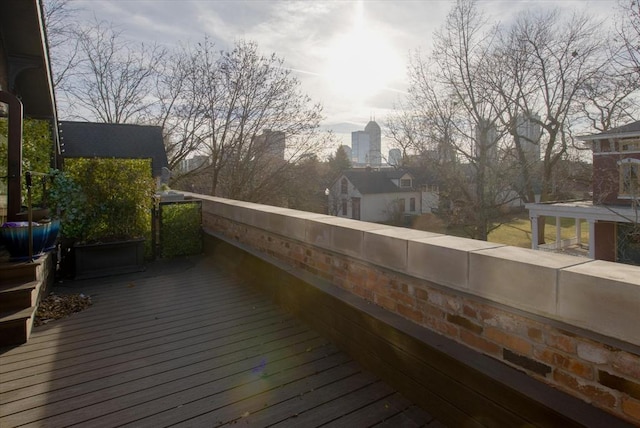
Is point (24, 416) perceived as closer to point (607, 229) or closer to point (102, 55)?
point (607, 229)

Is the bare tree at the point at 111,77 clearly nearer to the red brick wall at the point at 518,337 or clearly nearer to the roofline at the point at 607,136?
the red brick wall at the point at 518,337

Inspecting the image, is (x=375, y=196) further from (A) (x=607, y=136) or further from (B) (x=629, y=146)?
(B) (x=629, y=146)

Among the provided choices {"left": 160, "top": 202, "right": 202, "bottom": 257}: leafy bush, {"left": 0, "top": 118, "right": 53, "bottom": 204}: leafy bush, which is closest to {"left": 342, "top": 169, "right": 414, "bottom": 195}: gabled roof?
{"left": 160, "top": 202, "right": 202, "bottom": 257}: leafy bush

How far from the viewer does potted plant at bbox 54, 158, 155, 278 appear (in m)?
5.15

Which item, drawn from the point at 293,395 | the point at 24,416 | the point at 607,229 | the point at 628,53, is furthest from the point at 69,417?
the point at 607,229

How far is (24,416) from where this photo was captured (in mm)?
2156

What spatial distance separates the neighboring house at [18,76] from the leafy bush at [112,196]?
87cm

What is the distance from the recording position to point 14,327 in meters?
3.08

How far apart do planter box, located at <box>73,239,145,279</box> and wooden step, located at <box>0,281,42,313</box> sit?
6.18 feet

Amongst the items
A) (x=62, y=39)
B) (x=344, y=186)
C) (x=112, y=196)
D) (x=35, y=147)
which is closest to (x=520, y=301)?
(x=112, y=196)

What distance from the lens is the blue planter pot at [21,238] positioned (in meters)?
3.47

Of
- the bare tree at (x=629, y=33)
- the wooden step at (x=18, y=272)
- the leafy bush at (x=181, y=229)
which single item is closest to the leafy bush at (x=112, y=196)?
the leafy bush at (x=181, y=229)

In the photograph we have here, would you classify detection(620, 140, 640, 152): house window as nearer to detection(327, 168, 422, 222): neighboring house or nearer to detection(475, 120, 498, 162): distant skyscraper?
detection(475, 120, 498, 162): distant skyscraper

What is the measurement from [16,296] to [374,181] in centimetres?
3247
